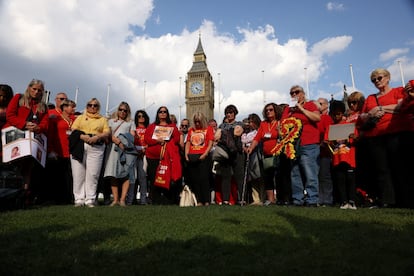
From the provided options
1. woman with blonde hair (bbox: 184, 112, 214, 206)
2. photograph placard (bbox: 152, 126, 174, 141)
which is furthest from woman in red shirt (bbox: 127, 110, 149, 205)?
woman with blonde hair (bbox: 184, 112, 214, 206)

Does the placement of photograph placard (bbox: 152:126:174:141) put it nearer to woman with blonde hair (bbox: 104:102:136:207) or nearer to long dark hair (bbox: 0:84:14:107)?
woman with blonde hair (bbox: 104:102:136:207)

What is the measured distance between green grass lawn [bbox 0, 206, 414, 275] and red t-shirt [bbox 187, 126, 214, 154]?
280 centimetres

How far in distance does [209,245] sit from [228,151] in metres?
4.05

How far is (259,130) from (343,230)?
382 centimetres

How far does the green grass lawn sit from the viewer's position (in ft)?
6.59

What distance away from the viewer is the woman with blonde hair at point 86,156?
5812 mm

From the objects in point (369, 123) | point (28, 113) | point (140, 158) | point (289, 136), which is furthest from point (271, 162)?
point (28, 113)

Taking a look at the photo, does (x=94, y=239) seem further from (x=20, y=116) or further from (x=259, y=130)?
(x=259, y=130)

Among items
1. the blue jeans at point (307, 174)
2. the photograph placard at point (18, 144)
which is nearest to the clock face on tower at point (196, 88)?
the blue jeans at point (307, 174)

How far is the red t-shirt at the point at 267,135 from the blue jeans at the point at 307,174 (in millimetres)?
662

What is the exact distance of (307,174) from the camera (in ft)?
18.6

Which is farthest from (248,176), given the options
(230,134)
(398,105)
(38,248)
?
(38,248)

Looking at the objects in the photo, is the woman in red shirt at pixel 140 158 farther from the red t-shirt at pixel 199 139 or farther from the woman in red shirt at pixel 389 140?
the woman in red shirt at pixel 389 140

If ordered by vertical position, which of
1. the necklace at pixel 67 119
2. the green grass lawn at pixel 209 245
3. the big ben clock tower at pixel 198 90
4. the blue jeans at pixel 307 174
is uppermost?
the big ben clock tower at pixel 198 90
